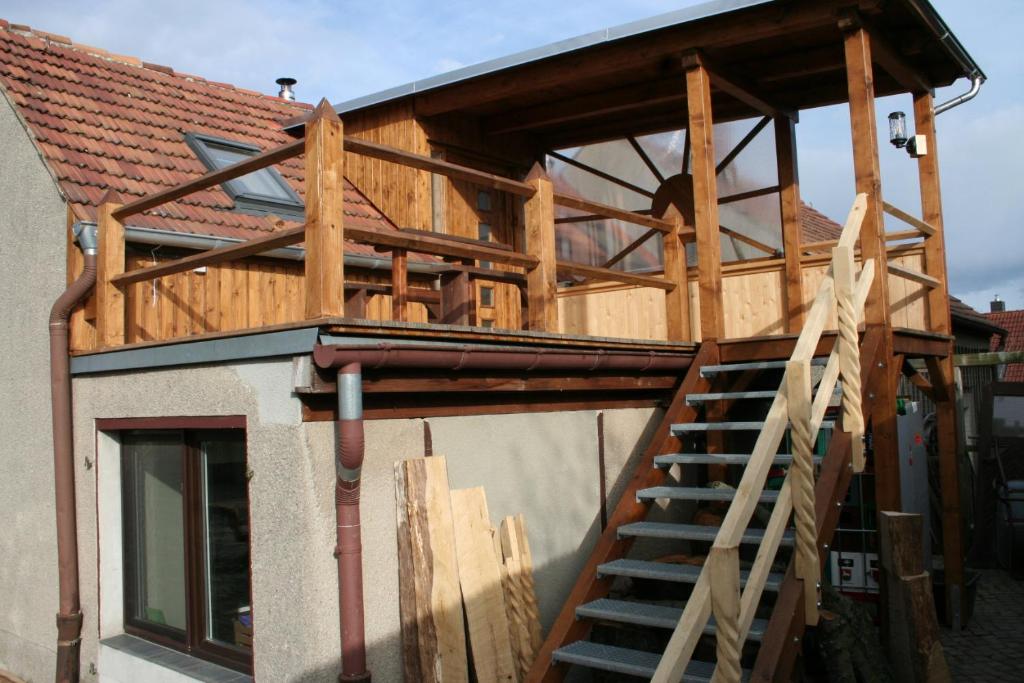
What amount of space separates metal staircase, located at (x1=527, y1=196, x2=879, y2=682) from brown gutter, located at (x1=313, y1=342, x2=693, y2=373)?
1.33ft

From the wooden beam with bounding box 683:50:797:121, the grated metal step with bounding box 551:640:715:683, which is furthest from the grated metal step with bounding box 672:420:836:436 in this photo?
the wooden beam with bounding box 683:50:797:121

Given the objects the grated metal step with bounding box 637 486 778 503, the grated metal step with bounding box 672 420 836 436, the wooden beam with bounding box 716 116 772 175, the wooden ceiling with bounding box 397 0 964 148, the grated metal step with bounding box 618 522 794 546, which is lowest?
the grated metal step with bounding box 618 522 794 546

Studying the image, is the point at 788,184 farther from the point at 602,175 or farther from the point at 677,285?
the point at 677,285

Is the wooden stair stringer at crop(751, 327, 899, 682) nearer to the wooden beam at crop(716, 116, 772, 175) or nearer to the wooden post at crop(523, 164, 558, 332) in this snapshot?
the wooden post at crop(523, 164, 558, 332)

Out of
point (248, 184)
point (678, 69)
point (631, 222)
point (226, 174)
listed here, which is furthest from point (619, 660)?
point (248, 184)

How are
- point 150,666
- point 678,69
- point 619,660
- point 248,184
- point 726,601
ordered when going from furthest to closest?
1. point 248,184
2. point 678,69
3. point 150,666
4. point 619,660
5. point 726,601

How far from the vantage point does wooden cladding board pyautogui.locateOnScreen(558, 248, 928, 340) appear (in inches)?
307

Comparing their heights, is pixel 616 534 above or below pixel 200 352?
below

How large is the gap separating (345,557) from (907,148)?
6540 mm

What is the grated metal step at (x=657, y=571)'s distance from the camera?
206 inches

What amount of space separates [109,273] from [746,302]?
5.17m

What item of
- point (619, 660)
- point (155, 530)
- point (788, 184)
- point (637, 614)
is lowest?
point (619, 660)

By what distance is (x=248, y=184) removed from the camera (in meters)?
9.14

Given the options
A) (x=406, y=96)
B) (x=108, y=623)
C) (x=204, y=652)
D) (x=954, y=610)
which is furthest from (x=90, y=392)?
(x=954, y=610)
